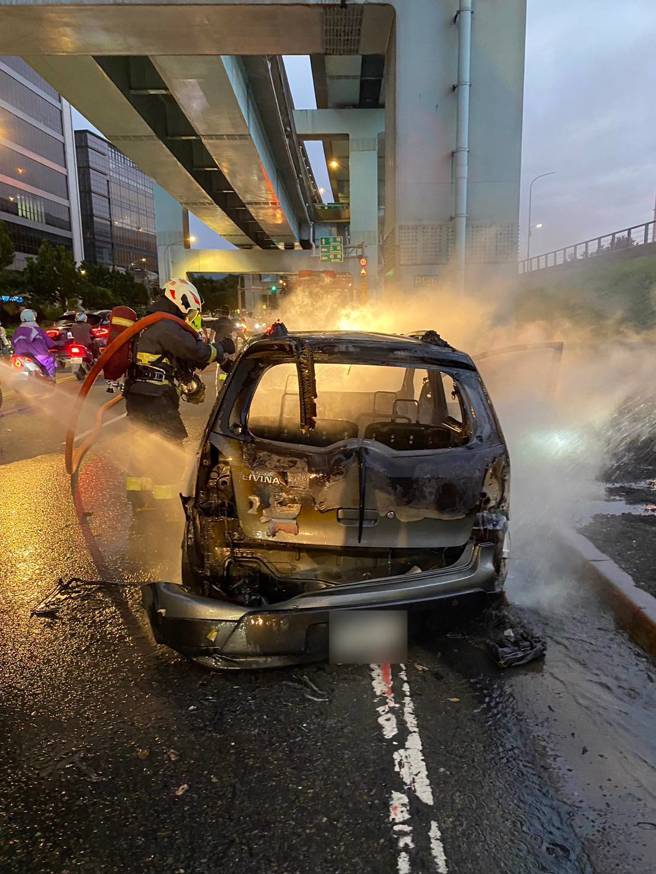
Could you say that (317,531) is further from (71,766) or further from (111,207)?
(111,207)

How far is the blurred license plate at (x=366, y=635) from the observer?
279cm

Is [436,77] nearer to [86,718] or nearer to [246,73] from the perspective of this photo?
[246,73]

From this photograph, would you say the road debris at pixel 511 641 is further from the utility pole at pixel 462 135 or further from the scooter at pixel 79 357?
the scooter at pixel 79 357

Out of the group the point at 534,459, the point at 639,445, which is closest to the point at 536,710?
the point at 534,459

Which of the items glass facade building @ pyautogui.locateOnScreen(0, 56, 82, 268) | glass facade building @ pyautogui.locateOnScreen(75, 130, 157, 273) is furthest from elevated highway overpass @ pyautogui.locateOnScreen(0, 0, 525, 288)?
glass facade building @ pyautogui.locateOnScreen(75, 130, 157, 273)

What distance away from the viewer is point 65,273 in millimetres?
43062

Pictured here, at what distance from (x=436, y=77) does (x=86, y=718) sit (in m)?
11.1

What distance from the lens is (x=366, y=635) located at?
2.87 metres

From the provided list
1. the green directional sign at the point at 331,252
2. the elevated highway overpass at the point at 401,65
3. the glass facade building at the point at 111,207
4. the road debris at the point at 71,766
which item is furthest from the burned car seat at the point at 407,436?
the glass facade building at the point at 111,207

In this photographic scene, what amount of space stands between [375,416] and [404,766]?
8.02 feet

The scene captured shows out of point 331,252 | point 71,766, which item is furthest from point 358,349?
point 331,252

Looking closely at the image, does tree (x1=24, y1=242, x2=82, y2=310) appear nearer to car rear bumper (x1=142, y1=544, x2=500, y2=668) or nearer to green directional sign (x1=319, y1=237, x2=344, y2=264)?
green directional sign (x1=319, y1=237, x2=344, y2=264)

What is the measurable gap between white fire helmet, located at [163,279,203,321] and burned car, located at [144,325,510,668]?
2.19 metres

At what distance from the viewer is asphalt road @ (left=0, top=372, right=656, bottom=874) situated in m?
2.01
